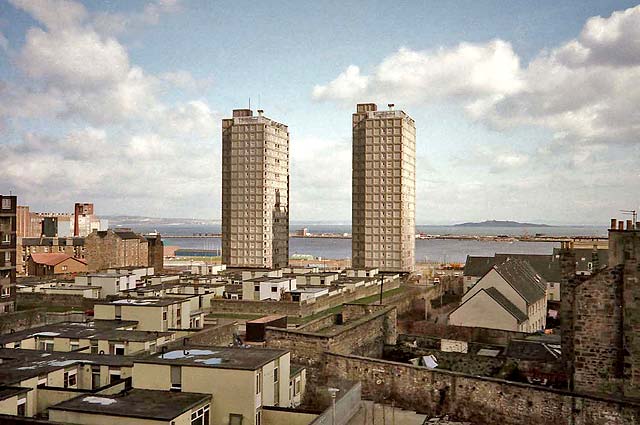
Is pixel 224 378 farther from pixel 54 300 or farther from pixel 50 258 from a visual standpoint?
pixel 50 258

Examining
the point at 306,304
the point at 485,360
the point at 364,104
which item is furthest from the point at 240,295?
the point at 364,104

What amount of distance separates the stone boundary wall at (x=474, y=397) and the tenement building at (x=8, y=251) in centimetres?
4019

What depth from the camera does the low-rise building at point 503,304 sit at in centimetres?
4516

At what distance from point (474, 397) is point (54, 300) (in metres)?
46.5

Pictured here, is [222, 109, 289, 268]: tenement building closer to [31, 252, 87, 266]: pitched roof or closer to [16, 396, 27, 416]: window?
[31, 252, 87, 266]: pitched roof

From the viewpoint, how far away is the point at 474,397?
2188 centimetres

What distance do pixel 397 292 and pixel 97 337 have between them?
4455 cm

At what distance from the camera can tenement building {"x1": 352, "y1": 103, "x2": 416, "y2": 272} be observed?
106250 millimetres

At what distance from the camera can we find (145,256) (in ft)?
342

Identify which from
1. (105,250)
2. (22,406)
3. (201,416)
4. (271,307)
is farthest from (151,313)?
(105,250)

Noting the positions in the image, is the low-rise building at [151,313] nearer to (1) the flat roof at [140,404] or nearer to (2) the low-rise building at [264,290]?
(2) the low-rise building at [264,290]

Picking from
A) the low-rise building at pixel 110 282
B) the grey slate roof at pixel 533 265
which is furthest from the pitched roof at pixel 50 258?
the grey slate roof at pixel 533 265

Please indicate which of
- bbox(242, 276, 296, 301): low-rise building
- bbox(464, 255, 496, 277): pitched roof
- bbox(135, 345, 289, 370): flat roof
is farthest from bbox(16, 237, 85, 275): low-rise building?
bbox(135, 345, 289, 370): flat roof

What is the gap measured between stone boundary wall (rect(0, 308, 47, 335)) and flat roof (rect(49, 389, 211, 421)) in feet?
101
